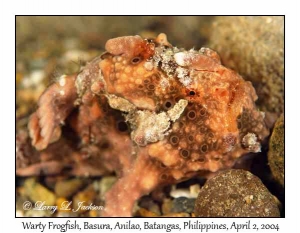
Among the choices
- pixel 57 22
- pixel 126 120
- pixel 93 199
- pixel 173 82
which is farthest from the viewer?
pixel 57 22

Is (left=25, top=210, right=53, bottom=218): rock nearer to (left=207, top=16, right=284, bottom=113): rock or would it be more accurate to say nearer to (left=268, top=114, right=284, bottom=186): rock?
(left=268, top=114, right=284, bottom=186): rock

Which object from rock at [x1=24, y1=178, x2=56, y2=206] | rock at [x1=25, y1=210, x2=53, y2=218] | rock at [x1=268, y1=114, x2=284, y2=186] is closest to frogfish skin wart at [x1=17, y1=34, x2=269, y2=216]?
rock at [x1=268, y1=114, x2=284, y2=186]

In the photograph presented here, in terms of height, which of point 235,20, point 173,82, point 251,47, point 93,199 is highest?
point 235,20

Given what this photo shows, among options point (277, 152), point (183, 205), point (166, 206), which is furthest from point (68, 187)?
point (277, 152)

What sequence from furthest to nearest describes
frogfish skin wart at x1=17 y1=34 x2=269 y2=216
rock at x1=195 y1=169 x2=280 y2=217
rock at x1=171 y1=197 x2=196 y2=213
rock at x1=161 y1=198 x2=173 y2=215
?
1. rock at x1=161 y1=198 x2=173 y2=215
2. rock at x1=171 y1=197 x2=196 y2=213
3. frogfish skin wart at x1=17 y1=34 x2=269 y2=216
4. rock at x1=195 y1=169 x2=280 y2=217

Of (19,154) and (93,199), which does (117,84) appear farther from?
(19,154)

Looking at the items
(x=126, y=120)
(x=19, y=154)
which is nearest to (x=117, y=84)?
(x=126, y=120)

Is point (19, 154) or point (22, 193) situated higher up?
point (19, 154)
